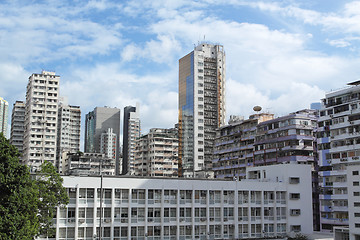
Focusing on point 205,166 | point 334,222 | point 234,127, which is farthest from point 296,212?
point 205,166

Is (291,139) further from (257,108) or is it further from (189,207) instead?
(189,207)

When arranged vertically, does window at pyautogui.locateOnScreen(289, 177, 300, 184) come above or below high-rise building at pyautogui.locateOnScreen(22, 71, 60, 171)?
below

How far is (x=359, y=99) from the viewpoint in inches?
3113

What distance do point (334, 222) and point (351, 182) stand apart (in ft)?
47.4

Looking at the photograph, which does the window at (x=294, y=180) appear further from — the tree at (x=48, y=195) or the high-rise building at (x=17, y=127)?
the high-rise building at (x=17, y=127)

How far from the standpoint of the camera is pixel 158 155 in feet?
479

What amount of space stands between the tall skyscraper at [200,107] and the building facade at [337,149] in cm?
6153

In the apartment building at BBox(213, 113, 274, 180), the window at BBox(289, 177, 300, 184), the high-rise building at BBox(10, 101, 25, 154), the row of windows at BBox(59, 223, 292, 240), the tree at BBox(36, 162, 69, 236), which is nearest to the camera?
the tree at BBox(36, 162, 69, 236)

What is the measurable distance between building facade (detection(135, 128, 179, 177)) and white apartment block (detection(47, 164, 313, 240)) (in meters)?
72.8

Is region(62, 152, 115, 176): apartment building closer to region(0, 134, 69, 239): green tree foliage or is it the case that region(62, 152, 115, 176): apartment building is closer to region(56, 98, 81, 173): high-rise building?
region(56, 98, 81, 173): high-rise building

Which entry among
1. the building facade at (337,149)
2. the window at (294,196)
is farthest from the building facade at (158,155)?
the window at (294,196)

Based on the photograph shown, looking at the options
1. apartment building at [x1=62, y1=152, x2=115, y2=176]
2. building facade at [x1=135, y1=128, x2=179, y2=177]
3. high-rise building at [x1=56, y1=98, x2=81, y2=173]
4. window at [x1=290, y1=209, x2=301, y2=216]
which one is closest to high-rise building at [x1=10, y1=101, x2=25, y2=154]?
high-rise building at [x1=56, y1=98, x2=81, y2=173]

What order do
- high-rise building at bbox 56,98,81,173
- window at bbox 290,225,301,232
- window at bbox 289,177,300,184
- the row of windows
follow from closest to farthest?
the row of windows, window at bbox 290,225,301,232, window at bbox 289,177,300,184, high-rise building at bbox 56,98,81,173

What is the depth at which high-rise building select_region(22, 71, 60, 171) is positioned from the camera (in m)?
136
